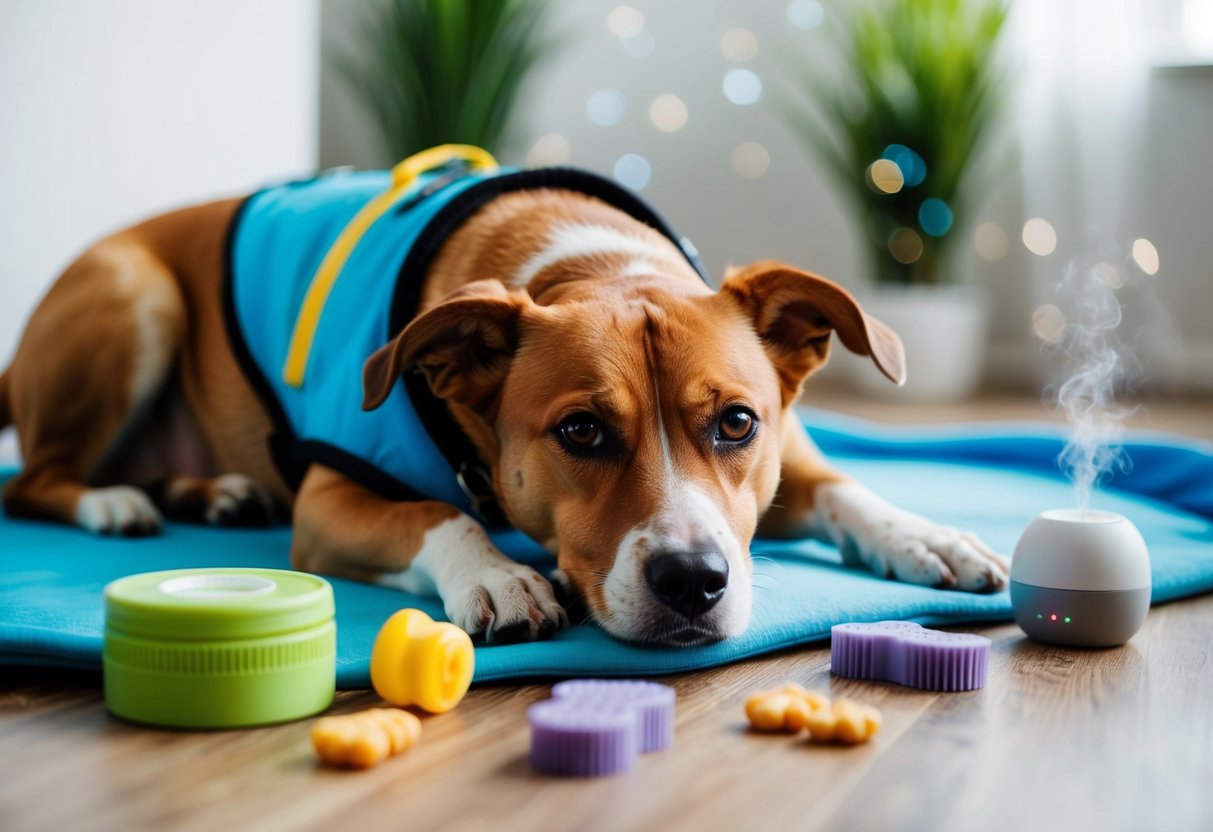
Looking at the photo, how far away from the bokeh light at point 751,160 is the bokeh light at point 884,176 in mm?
877

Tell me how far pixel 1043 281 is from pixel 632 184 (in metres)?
2.14

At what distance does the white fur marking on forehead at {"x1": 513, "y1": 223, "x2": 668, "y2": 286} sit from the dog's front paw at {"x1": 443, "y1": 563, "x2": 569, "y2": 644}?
2.07ft

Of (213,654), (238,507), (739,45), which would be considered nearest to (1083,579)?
(213,654)

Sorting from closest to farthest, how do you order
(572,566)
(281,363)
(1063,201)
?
(572,566) < (281,363) < (1063,201)

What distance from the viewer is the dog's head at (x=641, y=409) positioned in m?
1.78

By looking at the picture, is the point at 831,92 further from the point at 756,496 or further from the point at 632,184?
the point at 756,496

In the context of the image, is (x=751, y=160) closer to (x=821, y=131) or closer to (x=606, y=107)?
(x=821, y=131)

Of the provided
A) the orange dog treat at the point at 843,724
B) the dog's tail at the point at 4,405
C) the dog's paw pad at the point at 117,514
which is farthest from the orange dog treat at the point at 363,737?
the dog's tail at the point at 4,405

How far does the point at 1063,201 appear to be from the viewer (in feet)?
18.4

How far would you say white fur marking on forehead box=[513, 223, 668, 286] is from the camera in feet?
7.64

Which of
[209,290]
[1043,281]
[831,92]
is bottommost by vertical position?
[1043,281]

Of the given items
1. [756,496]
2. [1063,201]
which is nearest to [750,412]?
[756,496]

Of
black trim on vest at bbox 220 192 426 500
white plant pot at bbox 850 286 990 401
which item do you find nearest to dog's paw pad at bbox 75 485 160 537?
black trim on vest at bbox 220 192 426 500

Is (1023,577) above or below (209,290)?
below
